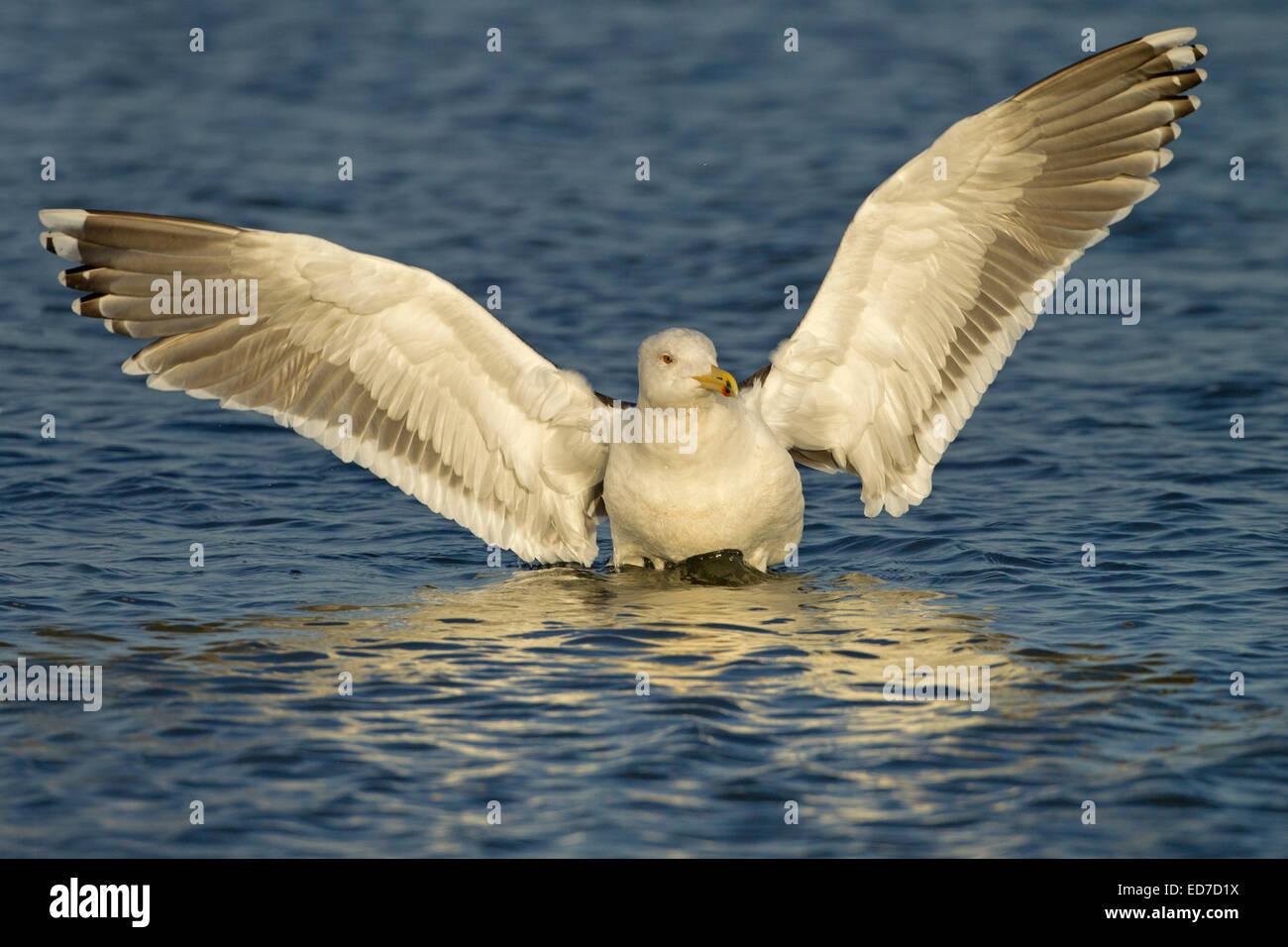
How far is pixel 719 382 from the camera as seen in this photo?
813cm

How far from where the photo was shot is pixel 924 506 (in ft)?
34.8

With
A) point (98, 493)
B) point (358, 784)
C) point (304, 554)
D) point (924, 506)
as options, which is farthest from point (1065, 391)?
point (358, 784)

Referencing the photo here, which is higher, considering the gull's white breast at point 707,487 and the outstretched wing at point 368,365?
the outstretched wing at point 368,365

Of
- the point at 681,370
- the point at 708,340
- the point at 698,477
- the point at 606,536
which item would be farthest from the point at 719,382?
the point at 606,536

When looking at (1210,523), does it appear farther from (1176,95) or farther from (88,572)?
(88,572)

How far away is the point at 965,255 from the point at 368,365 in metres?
3.25

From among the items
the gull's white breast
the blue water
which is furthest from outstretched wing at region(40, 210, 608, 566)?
the blue water

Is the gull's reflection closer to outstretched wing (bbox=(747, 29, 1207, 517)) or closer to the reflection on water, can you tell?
the reflection on water

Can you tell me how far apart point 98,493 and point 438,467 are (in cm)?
273

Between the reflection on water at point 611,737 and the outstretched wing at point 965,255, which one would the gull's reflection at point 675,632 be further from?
the outstretched wing at point 965,255

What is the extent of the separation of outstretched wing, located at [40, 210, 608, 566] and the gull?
0.04 ft

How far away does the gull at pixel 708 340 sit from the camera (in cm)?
835

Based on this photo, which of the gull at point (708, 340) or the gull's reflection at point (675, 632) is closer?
the gull's reflection at point (675, 632)

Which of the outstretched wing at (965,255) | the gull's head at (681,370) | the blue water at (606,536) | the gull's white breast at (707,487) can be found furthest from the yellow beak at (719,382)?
the blue water at (606,536)
